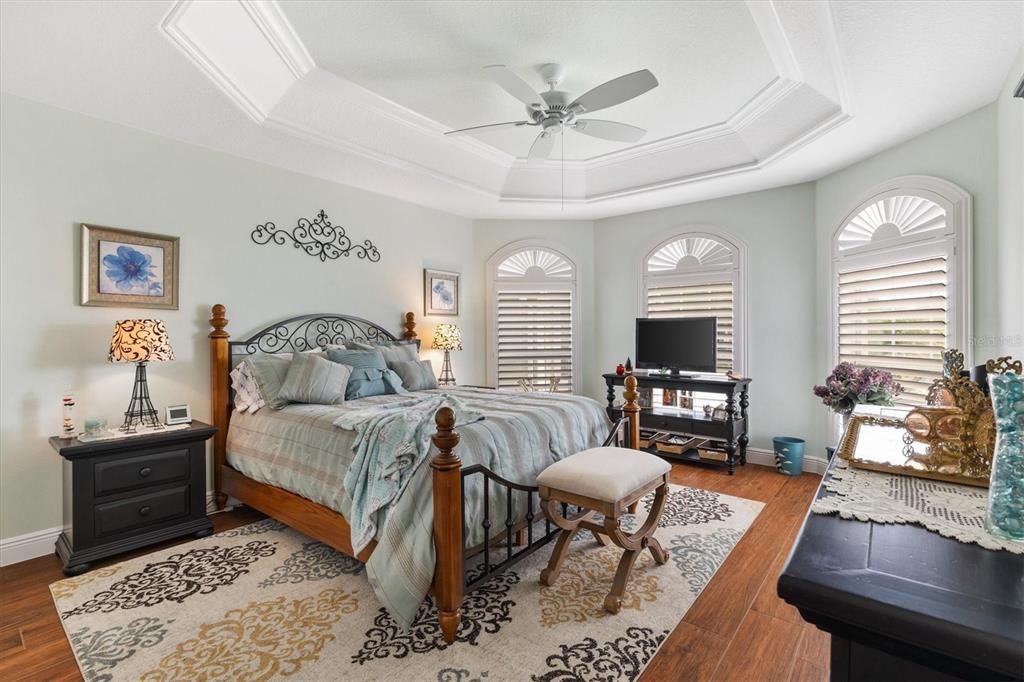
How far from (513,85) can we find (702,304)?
3.42 metres

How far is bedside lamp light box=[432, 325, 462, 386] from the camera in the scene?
5.16 meters

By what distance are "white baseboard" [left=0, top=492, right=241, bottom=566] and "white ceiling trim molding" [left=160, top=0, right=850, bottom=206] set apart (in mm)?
2990

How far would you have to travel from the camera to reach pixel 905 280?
3.56 m

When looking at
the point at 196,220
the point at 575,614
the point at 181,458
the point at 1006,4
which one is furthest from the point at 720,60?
the point at 181,458

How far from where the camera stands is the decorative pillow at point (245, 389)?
341 cm

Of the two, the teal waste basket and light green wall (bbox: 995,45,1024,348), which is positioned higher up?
light green wall (bbox: 995,45,1024,348)

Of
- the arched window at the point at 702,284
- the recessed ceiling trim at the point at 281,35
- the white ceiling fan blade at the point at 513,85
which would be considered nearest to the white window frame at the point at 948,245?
the arched window at the point at 702,284

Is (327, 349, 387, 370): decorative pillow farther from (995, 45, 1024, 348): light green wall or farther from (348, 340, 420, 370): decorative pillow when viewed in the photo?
(995, 45, 1024, 348): light green wall

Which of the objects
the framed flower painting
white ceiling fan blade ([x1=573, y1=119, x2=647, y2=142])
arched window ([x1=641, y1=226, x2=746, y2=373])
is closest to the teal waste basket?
arched window ([x1=641, y1=226, x2=746, y2=373])

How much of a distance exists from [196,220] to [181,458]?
1783 mm

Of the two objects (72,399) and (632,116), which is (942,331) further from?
(72,399)

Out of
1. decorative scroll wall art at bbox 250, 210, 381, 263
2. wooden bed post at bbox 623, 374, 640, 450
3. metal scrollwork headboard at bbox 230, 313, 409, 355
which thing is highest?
decorative scroll wall art at bbox 250, 210, 381, 263

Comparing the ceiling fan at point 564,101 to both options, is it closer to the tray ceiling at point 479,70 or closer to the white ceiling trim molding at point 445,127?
the tray ceiling at point 479,70

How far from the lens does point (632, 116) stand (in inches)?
150
